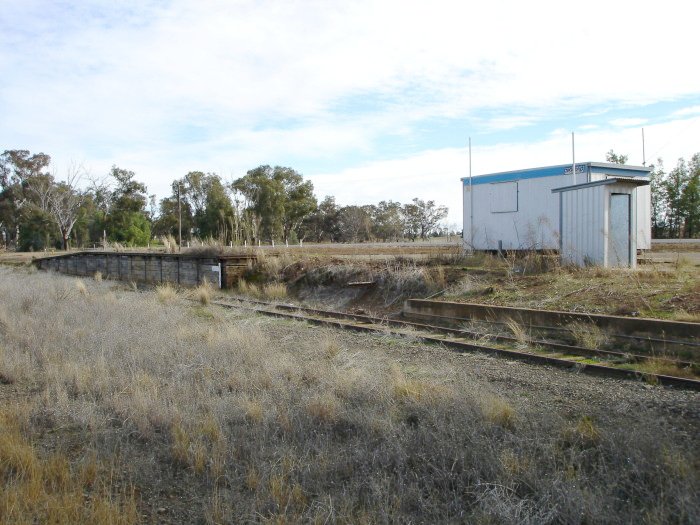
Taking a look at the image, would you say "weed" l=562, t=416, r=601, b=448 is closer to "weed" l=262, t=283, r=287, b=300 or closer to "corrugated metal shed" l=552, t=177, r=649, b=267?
"corrugated metal shed" l=552, t=177, r=649, b=267

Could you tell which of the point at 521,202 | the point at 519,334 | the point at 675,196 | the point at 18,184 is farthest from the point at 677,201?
the point at 18,184

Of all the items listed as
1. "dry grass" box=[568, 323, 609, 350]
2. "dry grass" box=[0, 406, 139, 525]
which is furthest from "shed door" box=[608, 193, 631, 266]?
"dry grass" box=[0, 406, 139, 525]

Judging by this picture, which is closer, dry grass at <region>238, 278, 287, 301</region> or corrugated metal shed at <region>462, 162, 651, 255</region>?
dry grass at <region>238, 278, 287, 301</region>

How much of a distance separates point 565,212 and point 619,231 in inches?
56.7

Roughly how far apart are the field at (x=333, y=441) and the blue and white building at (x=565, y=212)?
7323mm

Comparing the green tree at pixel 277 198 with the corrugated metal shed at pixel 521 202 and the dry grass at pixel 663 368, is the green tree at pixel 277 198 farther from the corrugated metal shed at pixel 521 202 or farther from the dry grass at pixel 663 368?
the dry grass at pixel 663 368

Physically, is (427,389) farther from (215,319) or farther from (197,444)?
(215,319)

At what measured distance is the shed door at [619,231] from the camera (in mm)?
14930

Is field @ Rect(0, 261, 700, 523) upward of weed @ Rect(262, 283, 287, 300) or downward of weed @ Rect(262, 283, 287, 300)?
downward

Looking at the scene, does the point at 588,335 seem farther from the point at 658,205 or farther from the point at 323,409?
the point at 658,205

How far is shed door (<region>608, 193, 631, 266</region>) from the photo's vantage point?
14.9 metres

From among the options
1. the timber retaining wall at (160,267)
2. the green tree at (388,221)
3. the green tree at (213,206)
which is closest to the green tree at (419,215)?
the green tree at (388,221)

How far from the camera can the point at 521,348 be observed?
987cm

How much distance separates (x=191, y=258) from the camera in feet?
79.5
